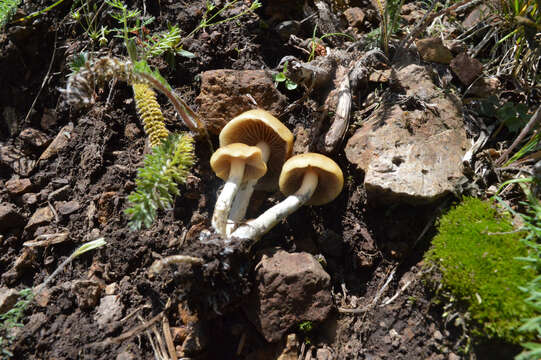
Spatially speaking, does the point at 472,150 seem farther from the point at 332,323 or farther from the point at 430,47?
the point at 332,323

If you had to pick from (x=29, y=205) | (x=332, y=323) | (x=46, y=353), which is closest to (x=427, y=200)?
(x=332, y=323)

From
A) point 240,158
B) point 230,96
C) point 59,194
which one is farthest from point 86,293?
point 230,96

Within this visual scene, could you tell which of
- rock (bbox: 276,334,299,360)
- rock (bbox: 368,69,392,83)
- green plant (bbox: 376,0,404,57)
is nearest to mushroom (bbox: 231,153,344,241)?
rock (bbox: 276,334,299,360)

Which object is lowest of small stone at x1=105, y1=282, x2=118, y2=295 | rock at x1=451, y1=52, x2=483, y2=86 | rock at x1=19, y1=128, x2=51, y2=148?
small stone at x1=105, y1=282, x2=118, y2=295

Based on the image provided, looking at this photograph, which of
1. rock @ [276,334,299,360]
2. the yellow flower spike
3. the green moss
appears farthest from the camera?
the yellow flower spike

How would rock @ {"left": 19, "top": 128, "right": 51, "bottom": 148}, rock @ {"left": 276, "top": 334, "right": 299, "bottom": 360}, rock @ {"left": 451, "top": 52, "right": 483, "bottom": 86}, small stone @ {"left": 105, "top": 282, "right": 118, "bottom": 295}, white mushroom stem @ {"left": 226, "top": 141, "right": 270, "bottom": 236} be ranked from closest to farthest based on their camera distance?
rock @ {"left": 276, "top": 334, "right": 299, "bottom": 360} < small stone @ {"left": 105, "top": 282, "right": 118, "bottom": 295} < white mushroom stem @ {"left": 226, "top": 141, "right": 270, "bottom": 236} < rock @ {"left": 451, "top": 52, "right": 483, "bottom": 86} < rock @ {"left": 19, "top": 128, "right": 51, "bottom": 148}

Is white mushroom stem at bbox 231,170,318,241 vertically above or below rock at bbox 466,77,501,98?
below

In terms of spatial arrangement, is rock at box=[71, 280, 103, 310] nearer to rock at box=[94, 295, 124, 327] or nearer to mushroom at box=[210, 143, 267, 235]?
rock at box=[94, 295, 124, 327]

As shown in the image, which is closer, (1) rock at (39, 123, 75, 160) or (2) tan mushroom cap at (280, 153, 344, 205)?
(2) tan mushroom cap at (280, 153, 344, 205)
